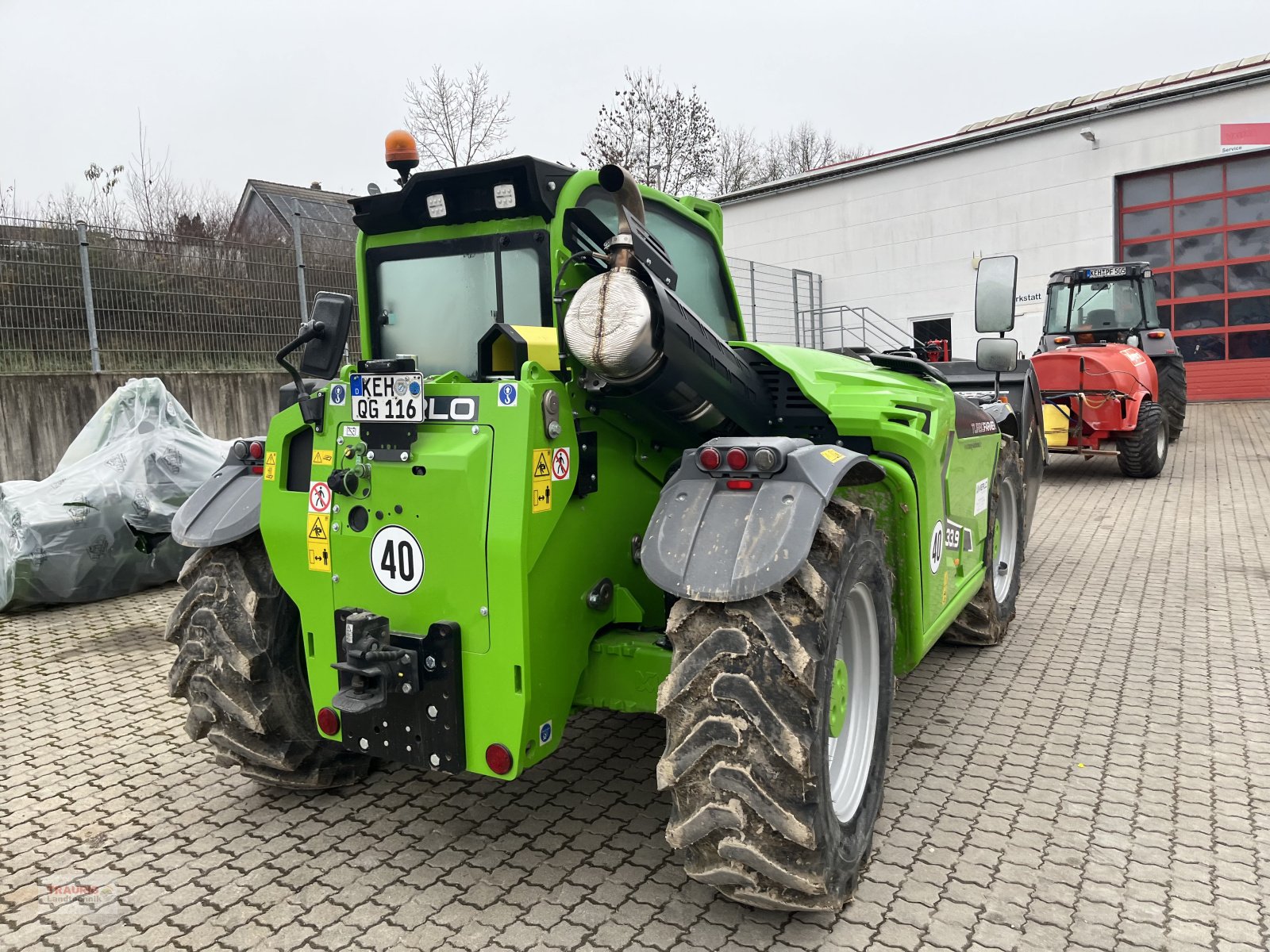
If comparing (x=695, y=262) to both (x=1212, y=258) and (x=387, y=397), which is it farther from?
(x=1212, y=258)

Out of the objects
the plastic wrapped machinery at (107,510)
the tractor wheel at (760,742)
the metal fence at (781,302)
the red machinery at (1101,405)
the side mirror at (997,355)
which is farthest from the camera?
the metal fence at (781,302)

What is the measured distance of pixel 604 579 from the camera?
126 inches

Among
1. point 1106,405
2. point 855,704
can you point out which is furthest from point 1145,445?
point 855,704

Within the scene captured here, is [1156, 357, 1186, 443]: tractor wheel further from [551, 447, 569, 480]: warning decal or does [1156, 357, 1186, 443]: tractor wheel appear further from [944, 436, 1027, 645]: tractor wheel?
[551, 447, 569, 480]: warning decal

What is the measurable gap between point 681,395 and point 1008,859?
191cm

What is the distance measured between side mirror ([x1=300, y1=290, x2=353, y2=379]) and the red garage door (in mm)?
19980

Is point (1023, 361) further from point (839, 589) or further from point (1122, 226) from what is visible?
point (1122, 226)

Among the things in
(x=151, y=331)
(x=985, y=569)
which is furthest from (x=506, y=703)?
(x=151, y=331)

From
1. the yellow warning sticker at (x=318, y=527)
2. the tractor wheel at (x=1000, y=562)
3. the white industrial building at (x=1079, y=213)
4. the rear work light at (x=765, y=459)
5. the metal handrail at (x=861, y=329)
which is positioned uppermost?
the white industrial building at (x=1079, y=213)

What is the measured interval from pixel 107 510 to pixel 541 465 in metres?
5.54

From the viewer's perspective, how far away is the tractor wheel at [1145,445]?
1107 cm

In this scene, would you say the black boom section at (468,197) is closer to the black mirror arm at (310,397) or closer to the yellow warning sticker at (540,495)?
the black mirror arm at (310,397)

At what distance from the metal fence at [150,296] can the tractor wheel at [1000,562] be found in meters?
4.50

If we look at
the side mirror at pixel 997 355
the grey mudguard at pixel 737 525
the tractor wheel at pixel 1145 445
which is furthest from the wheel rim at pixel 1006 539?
the tractor wheel at pixel 1145 445
